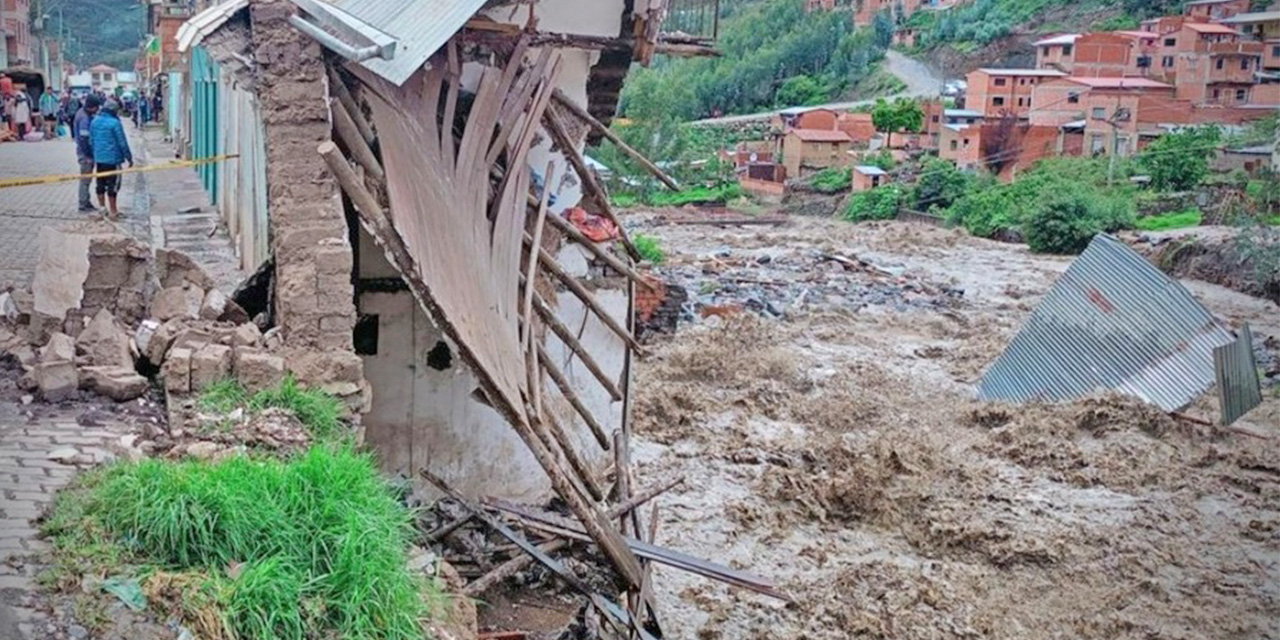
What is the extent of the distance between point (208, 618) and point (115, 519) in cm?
71

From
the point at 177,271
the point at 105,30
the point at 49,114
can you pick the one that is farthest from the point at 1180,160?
the point at 105,30

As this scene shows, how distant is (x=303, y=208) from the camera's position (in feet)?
19.6

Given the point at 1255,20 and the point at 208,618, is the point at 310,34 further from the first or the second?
the point at 1255,20

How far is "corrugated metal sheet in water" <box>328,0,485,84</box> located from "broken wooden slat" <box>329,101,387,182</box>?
29cm

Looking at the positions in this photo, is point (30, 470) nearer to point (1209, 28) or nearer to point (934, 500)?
point (934, 500)

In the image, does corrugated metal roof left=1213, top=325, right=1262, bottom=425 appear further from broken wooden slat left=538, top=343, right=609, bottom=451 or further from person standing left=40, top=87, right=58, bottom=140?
person standing left=40, top=87, right=58, bottom=140

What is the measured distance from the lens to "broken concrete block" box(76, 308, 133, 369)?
5.69 meters

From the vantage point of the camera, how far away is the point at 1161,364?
1456 centimetres

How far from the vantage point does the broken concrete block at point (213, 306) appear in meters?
6.43

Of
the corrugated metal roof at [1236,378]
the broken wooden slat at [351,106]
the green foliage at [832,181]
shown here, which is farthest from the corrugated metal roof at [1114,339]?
the green foliage at [832,181]

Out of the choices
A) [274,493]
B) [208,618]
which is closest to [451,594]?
[274,493]

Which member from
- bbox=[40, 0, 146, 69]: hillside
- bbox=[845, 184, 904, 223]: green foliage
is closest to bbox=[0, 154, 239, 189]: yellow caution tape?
bbox=[845, 184, 904, 223]: green foliage

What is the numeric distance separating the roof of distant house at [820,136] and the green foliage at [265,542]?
158 feet

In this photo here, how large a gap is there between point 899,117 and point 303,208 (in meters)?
50.3
